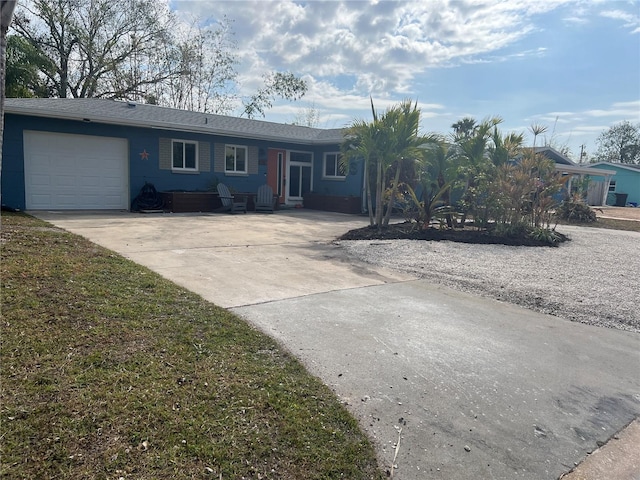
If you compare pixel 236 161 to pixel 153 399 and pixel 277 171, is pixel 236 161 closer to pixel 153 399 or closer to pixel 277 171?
pixel 277 171

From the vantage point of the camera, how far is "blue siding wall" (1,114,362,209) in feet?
39.6

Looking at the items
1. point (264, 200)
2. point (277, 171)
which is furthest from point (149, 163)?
point (277, 171)

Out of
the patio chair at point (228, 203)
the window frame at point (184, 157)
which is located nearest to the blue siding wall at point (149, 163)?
the window frame at point (184, 157)

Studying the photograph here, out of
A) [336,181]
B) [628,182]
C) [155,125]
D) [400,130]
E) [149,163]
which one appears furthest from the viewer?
[628,182]

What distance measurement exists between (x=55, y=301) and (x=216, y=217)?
31.3ft

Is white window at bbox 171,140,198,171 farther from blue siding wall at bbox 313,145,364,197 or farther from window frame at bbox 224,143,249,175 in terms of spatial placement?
blue siding wall at bbox 313,145,364,197

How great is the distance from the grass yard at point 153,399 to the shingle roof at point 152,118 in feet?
33.3

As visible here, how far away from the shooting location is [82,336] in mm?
3137

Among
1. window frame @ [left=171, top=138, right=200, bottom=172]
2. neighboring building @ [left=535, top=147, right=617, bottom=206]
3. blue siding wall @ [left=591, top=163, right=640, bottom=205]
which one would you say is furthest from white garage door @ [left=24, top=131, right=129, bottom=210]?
blue siding wall @ [left=591, top=163, right=640, bottom=205]

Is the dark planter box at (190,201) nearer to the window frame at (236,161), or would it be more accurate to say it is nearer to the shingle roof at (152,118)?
the window frame at (236,161)

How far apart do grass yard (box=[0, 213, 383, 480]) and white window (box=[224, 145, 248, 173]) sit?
12852 mm

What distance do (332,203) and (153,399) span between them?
49.8 feet

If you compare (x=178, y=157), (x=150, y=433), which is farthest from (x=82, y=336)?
(x=178, y=157)

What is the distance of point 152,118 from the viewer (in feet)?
46.2
